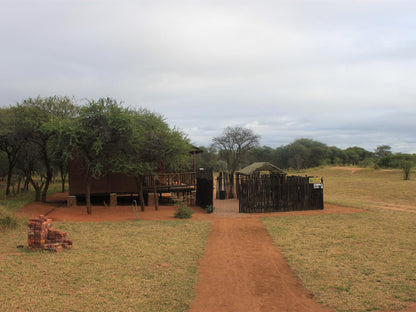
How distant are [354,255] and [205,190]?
10.2m

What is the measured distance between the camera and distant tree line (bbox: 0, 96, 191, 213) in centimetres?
1398

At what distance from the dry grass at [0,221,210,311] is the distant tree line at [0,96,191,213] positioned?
5.00 metres

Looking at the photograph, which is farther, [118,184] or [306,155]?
[306,155]

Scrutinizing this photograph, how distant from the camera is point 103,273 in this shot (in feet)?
21.0

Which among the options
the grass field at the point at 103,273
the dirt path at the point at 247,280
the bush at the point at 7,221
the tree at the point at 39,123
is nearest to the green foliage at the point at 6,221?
the bush at the point at 7,221

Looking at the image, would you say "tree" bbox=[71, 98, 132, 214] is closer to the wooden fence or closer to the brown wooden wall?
the brown wooden wall

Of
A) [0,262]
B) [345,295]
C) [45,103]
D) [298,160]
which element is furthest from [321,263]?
[298,160]

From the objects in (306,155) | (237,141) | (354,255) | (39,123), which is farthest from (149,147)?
(306,155)

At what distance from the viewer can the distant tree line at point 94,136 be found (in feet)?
45.9

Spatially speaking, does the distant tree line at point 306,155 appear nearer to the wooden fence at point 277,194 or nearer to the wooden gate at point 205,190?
the wooden gate at point 205,190

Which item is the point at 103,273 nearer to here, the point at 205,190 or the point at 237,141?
the point at 205,190

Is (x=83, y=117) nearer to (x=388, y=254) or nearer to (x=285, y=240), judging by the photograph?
(x=285, y=240)

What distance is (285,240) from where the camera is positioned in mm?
9484

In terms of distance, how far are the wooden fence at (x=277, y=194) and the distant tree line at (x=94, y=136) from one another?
429cm
